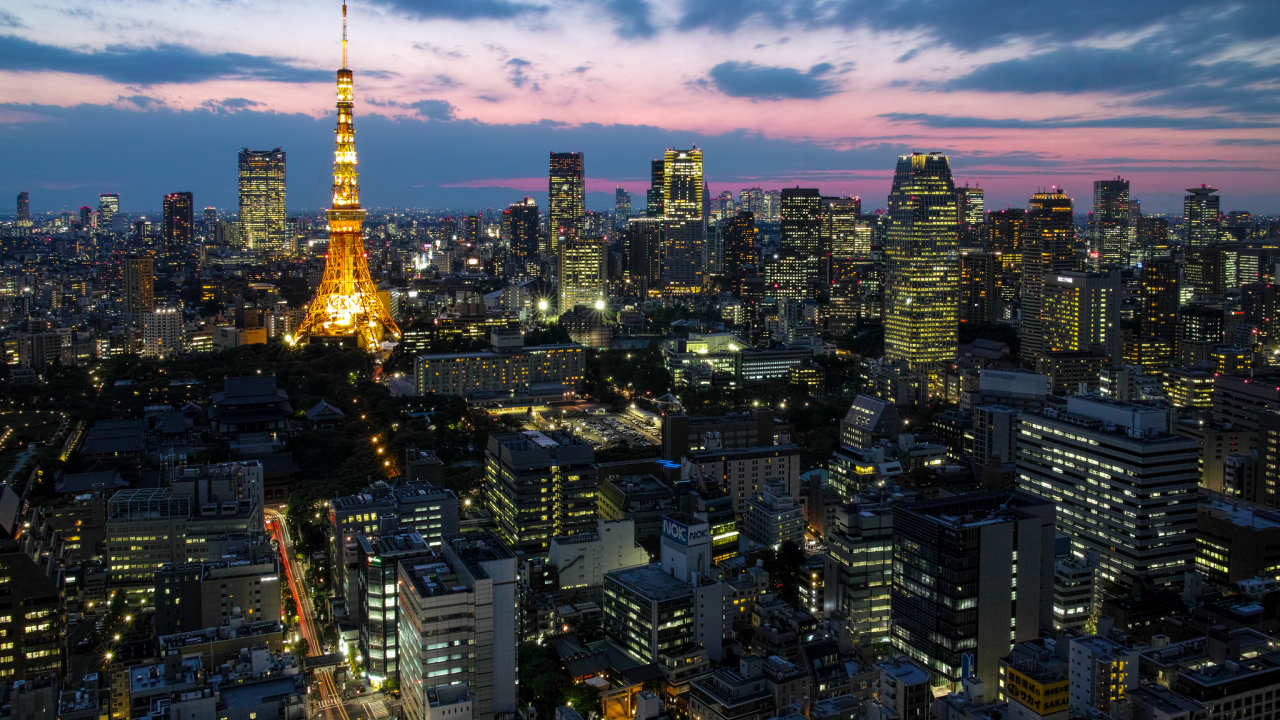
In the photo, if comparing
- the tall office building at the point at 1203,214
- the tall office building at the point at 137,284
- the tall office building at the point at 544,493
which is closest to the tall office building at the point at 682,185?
the tall office building at the point at 1203,214

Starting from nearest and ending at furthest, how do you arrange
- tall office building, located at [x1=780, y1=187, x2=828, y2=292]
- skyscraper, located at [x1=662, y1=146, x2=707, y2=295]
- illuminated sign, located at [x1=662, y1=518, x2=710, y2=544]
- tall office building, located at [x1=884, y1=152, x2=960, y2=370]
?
illuminated sign, located at [x1=662, y1=518, x2=710, y2=544] → tall office building, located at [x1=884, y1=152, x2=960, y2=370] → tall office building, located at [x1=780, y1=187, x2=828, y2=292] → skyscraper, located at [x1=662, y1=146, x2=707, y2=295]

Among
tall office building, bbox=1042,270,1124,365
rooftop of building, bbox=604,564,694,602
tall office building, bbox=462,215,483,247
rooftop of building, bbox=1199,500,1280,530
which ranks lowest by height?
rooftop of building, bbox=604,564,694,602

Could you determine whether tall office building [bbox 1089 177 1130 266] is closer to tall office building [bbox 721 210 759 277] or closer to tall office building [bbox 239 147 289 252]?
tall office building [bbox 721 210 759 277]

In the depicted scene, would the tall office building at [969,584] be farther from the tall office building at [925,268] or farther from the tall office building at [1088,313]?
the tall office building at [1088,313]

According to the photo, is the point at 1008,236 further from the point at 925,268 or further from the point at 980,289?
the point at 925,268

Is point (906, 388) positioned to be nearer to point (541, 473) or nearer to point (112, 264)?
point (541, 473)

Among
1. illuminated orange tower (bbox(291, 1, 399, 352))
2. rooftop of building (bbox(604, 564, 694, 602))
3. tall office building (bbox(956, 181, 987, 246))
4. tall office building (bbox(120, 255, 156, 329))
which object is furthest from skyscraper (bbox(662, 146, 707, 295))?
rooftop of building (bbox(604, 564, 694, 602))

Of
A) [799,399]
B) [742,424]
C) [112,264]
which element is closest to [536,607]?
[742,424]
